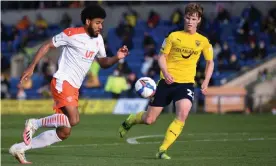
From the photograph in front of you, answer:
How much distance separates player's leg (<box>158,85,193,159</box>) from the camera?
13938 mm

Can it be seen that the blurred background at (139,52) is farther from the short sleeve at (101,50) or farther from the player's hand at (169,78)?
the short sleeve at (101,50)

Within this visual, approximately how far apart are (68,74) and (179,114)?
198cm

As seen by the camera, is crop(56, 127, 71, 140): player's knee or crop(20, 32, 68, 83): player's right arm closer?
crop(20, 32, 68, 83): player's right arm

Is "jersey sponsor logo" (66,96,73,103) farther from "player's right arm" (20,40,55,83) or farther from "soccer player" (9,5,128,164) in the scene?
"player's right arm" (20,40,55,83)

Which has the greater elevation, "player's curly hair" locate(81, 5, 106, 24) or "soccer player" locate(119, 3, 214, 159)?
"player's curly hair" locate(81, 5, 106, 24)

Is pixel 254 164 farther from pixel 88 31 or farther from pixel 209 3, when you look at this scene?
pixel 209 3

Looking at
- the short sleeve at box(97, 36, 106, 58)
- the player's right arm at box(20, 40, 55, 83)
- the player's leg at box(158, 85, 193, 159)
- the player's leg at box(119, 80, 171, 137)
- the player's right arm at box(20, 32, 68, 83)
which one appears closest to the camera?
the player's right arm at box(20, 40, 55, 83)

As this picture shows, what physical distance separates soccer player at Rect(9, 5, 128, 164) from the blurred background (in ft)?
69.6

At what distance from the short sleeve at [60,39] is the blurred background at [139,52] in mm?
21290

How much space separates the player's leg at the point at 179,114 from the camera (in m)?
13.9

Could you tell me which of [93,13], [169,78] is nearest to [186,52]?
[169,78]

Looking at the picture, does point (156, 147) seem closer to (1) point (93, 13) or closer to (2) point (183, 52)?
(2) point (183, 52)

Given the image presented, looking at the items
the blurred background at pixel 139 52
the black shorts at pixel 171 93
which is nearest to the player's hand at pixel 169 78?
the black shorts at pixel 171 93

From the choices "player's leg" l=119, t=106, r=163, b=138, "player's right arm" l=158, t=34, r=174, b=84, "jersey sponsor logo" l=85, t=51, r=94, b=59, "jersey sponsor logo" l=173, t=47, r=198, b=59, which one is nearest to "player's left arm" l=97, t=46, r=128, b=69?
"jersey sponsor logo" l=85, t=51, r=94, b=59
